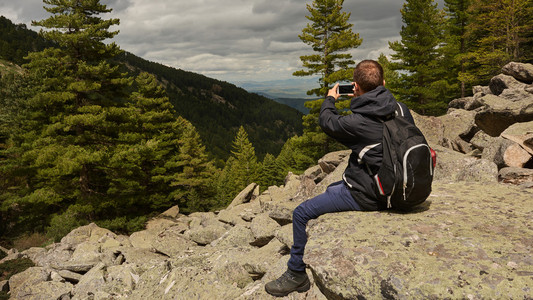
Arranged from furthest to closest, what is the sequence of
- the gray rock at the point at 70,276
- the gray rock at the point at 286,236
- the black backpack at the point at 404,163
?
the gray rock at the point at 70,276, the gray rock at the point at 286,236, the black backpack at the point at 404,163

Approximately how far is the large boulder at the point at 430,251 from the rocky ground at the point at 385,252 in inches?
0.4

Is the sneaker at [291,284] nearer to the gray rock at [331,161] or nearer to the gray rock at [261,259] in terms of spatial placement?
the gray rock at [261,259]

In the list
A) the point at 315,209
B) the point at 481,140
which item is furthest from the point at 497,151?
the point at 315,209

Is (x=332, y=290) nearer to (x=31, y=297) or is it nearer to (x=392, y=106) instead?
(x=392, y=106)

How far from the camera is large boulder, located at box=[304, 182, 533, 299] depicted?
2506 millimetres

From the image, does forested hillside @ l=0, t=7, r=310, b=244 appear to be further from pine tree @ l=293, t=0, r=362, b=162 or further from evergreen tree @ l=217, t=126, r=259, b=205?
evergreen tree @ l=217, t=126, r=259, b=205

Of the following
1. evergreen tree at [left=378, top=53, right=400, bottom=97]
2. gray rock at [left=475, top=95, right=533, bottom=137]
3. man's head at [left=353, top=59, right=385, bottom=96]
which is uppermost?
evergreen tree at [left=378, top=53, right=400, bottom=97]

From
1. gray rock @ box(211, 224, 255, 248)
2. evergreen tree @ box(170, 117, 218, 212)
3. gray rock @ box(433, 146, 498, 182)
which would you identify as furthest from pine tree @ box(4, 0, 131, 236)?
gray rock @ box(433, 146, 498, 182)

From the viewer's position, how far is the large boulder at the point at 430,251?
8.22 feet

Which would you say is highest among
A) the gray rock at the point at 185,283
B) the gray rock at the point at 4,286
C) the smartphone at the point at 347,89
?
the smartphone at the point at 347,89

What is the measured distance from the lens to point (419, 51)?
2641cm

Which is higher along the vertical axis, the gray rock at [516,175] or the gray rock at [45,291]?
the gray rock at [516,175]

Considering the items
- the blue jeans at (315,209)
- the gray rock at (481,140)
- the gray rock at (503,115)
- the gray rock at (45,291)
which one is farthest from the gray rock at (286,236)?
the gray rock at (503,115)

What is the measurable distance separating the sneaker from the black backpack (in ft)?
5.81
